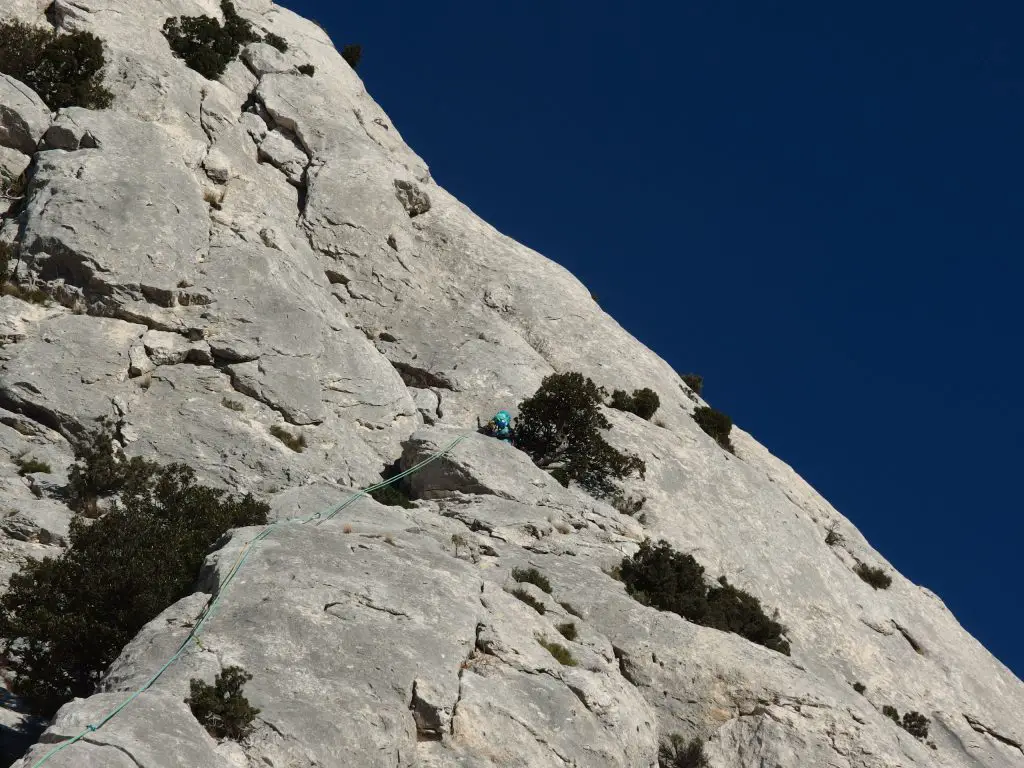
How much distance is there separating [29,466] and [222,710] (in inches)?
420

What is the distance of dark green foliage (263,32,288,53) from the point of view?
46.6m

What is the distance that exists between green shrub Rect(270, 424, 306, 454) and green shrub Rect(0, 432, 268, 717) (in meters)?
5.55

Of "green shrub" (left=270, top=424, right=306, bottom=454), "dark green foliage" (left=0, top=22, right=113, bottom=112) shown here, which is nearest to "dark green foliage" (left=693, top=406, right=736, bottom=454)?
"green shrub" (left=270, top=424, right=306, bottom=454)

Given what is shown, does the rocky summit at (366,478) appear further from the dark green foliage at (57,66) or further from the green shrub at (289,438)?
the dark green foliage at (57,66)

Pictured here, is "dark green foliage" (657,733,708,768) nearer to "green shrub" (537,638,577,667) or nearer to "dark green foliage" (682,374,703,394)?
"green shrub" (537,638,577,667)

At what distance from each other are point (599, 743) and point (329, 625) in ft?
16.6

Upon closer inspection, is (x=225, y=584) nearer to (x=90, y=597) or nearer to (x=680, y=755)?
(x=90, y=597)

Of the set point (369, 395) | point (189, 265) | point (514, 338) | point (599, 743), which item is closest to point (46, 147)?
point (189, 265)

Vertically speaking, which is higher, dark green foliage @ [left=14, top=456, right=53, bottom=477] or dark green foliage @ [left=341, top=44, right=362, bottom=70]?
dark green foliage @ [left=341, top=44, right=362, bottom=70]

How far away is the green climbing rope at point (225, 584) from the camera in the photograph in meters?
15.1

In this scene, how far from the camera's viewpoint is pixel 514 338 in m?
37.6

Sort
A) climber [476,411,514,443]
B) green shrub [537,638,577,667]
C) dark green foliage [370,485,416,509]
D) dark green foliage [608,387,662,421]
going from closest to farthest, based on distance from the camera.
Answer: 1. green shrub [537,638,577,667]
2. dark green foliage [370,485,416,509]
3. climber [476,411,514,443]
4. dark green foliage [608,387,662,421]

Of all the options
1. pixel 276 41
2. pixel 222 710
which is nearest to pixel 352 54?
pixel 276 41

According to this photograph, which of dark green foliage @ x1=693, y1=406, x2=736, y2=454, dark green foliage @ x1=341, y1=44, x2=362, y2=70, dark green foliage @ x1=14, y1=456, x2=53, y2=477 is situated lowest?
dark green foliage @ x1=14, y1=456, x2=53, y2=477
